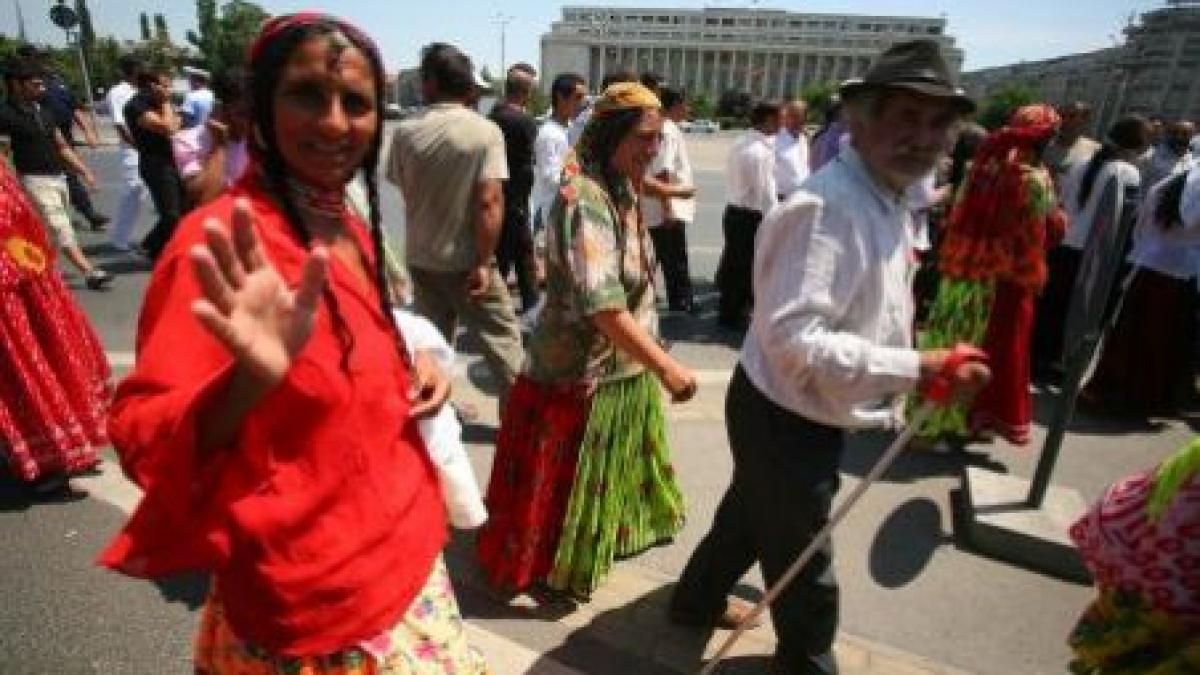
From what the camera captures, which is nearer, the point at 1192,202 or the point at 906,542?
the point at 906,542

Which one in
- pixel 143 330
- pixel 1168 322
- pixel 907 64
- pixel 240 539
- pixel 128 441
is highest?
pixel 907 64

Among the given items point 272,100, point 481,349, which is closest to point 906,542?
point 481,349

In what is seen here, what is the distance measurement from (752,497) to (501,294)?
2.15 meters

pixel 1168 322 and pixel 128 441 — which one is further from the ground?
pixel 128 441

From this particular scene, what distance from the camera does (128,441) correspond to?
108cm

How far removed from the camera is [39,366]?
137 inches

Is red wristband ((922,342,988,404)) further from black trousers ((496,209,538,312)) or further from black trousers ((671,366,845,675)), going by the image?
black trousers ((496,209,538,312))

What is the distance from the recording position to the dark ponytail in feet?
17.7

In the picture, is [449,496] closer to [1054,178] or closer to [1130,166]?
[1130,166]

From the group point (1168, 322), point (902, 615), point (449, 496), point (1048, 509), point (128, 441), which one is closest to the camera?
point (128, 441)

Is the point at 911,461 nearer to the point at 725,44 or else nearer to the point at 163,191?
the point at 163,191

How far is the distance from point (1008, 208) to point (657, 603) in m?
2.92

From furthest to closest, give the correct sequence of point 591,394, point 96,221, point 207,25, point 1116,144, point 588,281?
point 207,25
point 96,221
point 1116,144
point 591,394
point 588,281

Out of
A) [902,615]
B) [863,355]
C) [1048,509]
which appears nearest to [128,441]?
[863,355]
